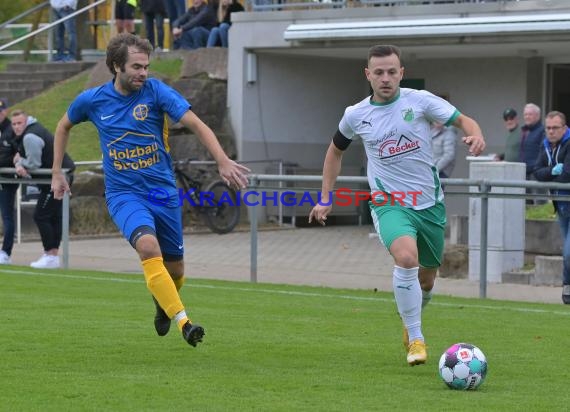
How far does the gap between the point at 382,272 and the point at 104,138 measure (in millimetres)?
7519

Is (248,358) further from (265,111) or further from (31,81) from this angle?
(31,81)

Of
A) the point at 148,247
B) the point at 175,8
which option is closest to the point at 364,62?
the point at 175,8

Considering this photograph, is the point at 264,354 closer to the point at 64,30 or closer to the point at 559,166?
the point at 559,166

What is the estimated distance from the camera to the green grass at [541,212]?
52.7 feet

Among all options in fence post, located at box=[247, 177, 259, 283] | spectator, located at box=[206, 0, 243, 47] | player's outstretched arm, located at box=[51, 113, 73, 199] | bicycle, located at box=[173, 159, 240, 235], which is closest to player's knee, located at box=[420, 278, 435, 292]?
player's outstretched arm, located at box=[51, 113, 73, 199]

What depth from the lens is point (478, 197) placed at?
1403cm

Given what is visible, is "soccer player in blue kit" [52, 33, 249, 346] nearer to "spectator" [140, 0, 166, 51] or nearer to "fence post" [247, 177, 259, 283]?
"fence post" [247, 177, 259, 283]

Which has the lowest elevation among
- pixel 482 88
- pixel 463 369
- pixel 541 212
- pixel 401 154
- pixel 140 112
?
pixel 541 212

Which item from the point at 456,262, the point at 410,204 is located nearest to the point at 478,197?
the point at 456,262

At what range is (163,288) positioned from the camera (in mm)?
8648

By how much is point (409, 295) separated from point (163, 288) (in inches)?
62.4

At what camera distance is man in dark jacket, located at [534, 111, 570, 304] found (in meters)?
13.7

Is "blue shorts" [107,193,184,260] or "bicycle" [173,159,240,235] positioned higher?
"blue shorts" [107,193,184,260]

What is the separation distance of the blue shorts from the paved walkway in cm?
585
